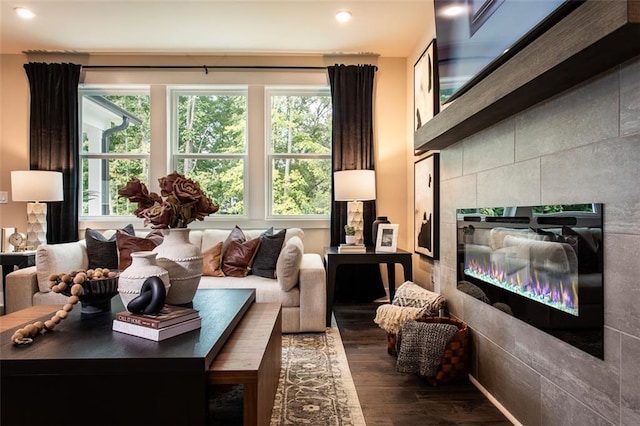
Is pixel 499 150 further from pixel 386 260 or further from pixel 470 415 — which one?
pixel 386 260

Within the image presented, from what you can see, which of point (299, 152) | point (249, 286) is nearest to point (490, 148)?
point (249, 286)

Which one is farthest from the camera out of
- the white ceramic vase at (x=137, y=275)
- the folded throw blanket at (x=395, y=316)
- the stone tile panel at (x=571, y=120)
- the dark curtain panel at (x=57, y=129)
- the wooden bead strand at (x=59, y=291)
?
the dark curtain panel at (x=57, y=129)

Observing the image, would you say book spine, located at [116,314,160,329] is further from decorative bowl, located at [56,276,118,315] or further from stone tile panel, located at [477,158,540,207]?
stone tile panel, located at [477,158,540,207]

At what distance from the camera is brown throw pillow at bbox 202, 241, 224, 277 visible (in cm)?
317

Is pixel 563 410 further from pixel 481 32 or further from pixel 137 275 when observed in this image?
pixel 137 275

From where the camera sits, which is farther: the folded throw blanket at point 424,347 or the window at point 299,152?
the window at point 299,152

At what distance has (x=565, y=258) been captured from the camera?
140cm

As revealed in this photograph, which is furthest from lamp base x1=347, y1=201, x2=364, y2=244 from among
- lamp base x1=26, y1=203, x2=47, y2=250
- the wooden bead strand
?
lamp base x1=26, y1=203, x2=47, y2=250

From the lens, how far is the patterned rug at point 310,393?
1626 mm

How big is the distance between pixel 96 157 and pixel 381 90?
322 centimetres

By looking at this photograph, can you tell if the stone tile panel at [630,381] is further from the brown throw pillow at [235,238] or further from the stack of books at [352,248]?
the brown throw pillow at [235,238]

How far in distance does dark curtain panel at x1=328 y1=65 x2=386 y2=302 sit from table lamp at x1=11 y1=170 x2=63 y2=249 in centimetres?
270

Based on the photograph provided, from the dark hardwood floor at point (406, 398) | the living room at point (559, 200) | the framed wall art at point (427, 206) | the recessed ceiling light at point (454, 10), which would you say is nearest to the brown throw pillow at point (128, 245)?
the dark hardwood floor at point (406, 398)

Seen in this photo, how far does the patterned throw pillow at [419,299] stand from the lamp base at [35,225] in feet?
11.2
